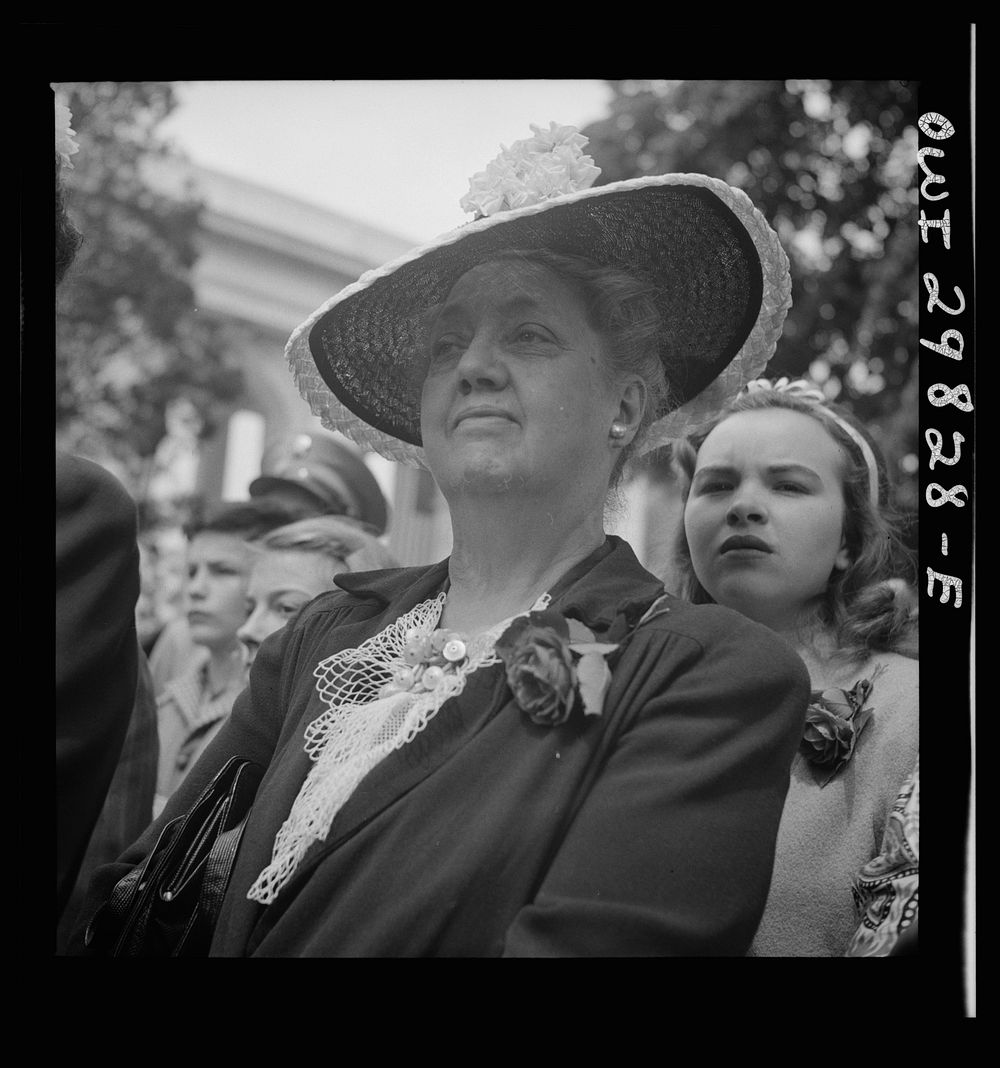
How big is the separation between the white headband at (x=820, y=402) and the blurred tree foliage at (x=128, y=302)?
119 centimetres

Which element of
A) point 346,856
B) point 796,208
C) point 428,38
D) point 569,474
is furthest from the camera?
point 796,208

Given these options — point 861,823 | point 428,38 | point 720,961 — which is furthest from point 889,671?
point 428,38

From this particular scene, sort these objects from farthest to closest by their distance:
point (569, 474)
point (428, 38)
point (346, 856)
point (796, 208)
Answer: point (796, 208) → point (428, 38) → point (569, 474) → point (346, 856)

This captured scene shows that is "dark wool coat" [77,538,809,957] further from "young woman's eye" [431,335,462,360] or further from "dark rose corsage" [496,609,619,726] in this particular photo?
"young woman's eye" [431,335,462,360]

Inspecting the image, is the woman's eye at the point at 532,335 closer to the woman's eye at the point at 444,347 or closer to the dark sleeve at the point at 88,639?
the woman's eye at the point at 444,347

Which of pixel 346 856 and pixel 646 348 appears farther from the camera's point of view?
pixel 646 348

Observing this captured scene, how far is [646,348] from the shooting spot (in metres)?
2.51

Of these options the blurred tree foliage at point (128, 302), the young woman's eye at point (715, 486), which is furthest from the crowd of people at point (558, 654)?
the blurred tree foliage at point (128, 302)

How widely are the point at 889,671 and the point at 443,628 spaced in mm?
930

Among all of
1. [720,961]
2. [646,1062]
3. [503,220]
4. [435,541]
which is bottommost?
[646,1062]

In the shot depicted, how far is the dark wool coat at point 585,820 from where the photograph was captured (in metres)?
2.24

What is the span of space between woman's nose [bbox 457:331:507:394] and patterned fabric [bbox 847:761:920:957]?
46.6 inches

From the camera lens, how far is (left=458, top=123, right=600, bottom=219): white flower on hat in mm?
2479

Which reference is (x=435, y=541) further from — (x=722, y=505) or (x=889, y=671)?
(x=889, y=671)
